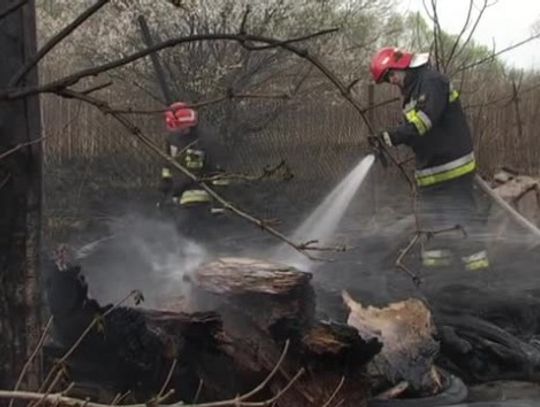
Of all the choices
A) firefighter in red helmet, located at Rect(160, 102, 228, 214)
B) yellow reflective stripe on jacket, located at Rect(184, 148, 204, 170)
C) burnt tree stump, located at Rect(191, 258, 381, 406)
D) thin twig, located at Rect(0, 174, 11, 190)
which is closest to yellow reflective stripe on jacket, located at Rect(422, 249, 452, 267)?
burnt tree stump, located at Rect(191, 258, 381, 406)

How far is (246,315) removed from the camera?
15.0 feet

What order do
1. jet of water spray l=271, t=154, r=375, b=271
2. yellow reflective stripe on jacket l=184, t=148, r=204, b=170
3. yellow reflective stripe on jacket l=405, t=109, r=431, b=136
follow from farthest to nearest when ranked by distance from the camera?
yellow reflective stripe on jacket l=184, t=148, r=204, b=170, jet of water spray l=271, t=154, r=375, b=271, yellow reflective stripe on jacket l=405, t=109, r=431, b=136

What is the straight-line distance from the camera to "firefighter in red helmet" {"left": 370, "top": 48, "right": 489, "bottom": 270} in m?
6.24

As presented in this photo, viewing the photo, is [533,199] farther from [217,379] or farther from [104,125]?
[104,125]

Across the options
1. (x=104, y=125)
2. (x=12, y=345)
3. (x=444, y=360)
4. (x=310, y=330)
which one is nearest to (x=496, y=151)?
(x=104, y=125)

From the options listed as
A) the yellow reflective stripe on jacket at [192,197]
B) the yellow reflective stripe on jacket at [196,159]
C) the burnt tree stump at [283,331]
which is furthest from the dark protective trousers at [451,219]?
the yellow reflective stripe on jacket at [192,197]

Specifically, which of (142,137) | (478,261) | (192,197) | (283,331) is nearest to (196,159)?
(192,197)

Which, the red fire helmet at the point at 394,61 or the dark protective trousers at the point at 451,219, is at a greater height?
the red fire helmet at the point at 394,61

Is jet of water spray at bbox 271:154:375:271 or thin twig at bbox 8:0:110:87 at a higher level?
thin twig at bbox 8:0:110:87

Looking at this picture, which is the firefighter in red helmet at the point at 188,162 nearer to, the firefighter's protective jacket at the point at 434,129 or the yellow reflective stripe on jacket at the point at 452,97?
the firefighter's protective jacket at the point at 434,129

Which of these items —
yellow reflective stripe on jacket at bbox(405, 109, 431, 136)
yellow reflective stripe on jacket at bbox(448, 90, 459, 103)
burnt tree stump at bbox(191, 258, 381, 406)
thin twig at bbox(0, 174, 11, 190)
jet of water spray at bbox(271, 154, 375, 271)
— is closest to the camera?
thin twig at bbox(0, 174, 11, 190)

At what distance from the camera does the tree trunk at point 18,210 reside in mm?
2842

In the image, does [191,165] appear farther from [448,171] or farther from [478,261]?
[478,261]

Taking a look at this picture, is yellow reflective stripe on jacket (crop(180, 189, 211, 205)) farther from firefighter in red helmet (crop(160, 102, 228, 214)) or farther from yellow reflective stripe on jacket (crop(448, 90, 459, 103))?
yellow reflective stripe on jacket (crop(448, 90, 459, 103))
